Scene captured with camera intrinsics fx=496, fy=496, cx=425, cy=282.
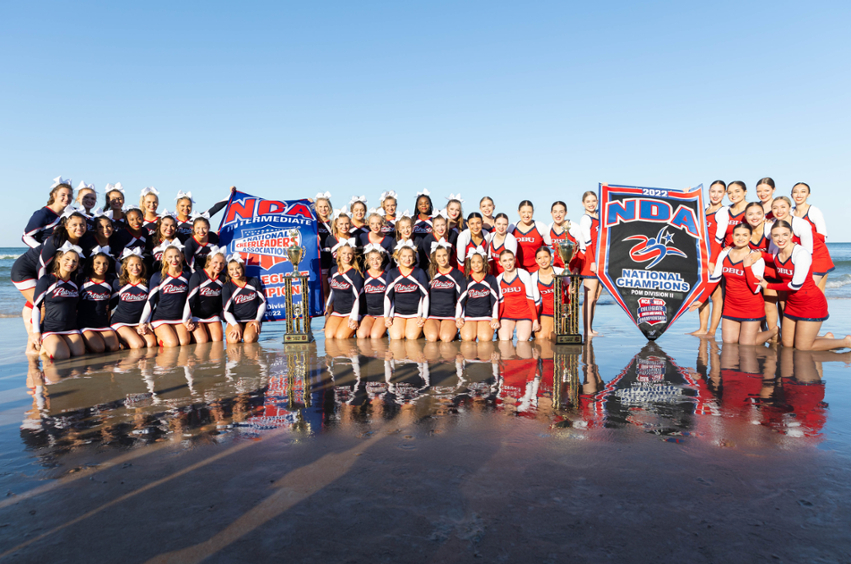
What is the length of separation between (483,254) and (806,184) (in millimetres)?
4746

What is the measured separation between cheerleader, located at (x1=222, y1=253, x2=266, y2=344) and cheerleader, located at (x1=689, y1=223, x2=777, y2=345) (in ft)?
22.4

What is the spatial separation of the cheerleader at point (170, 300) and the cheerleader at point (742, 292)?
7.76m

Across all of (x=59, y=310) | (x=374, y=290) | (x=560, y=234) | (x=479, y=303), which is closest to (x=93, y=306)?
(x=59, y=310)

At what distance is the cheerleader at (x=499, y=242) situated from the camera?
7.79 metres

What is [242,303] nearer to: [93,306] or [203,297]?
[203,297]

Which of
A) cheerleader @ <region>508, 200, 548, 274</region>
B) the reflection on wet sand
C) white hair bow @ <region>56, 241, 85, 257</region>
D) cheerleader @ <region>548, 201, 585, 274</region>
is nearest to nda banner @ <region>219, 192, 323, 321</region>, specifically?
white hair bow @ <region>56, 241, 85, 257</region>

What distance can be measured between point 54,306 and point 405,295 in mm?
4768

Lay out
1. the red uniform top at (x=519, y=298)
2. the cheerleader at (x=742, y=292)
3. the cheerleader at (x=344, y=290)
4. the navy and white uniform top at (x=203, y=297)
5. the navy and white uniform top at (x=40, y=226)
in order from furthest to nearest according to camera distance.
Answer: the cheerleader at (x=344, y=290), the navy and white uniform top at (x=203, y=297), the red uniform top at (x=519, y=298), the navy and white uniform top at (x=40, y=226), the cheerleader at (x=742, y=292)

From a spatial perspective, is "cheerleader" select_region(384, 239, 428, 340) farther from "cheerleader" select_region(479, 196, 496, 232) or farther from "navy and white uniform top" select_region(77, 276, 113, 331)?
"navy and white uniform top" select_region(77, 276, 113, 331)

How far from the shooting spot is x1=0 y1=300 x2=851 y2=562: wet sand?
79.5 inches

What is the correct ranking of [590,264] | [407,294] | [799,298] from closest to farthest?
[799,298] → [590,264] → [407,294]

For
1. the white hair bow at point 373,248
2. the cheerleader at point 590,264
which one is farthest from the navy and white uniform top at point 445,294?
the cheerleader at point 590,264

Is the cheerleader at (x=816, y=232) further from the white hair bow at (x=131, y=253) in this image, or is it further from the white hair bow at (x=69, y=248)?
the white hair bow at (x=69, y=248)

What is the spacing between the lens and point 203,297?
7633 millimetres
